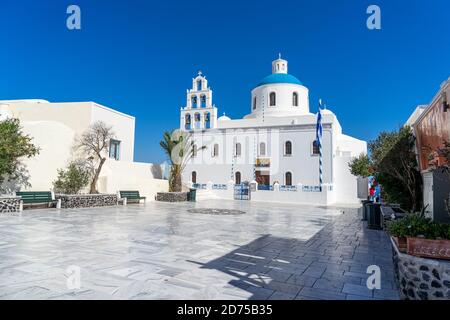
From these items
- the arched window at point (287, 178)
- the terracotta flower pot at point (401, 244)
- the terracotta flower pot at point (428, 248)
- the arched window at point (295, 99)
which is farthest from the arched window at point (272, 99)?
the terracotta flower pot at point (428, 248)

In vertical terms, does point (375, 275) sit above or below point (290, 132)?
below

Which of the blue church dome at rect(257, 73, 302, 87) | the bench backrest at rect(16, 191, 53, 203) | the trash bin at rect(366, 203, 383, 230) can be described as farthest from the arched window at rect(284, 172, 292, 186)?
the bench backrest at rect(16, 191, 53, 203)

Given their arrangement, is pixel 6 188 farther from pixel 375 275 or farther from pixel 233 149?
pixel 233 149

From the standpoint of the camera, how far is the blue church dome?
102ft

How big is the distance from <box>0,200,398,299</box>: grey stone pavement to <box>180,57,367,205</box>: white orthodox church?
47.9 ft

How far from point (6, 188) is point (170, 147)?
9986mm

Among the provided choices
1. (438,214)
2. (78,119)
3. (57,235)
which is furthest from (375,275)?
(78,119)

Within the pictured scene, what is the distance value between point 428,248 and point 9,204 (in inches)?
515

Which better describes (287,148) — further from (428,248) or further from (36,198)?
(428,248)

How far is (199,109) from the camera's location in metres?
27.2

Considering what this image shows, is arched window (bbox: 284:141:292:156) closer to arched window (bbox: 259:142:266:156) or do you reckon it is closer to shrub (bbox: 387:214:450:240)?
arched window (bbox: 259:142:266:156)

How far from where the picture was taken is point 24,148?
12.4 metres

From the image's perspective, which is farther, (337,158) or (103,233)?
(337,158)

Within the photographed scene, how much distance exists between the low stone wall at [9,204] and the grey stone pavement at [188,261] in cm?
257
